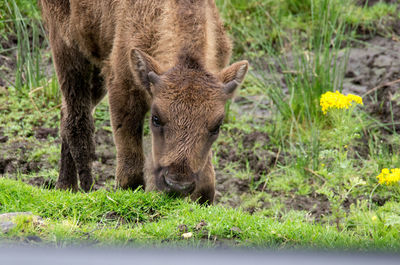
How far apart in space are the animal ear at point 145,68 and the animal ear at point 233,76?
560mm

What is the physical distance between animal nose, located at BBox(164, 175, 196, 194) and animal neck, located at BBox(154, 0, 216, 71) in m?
1.05

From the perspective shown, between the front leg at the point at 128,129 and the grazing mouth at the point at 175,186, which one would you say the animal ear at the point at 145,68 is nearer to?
the front leg at the point at 128,129

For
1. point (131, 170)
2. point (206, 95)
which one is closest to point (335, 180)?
point (206, 95)

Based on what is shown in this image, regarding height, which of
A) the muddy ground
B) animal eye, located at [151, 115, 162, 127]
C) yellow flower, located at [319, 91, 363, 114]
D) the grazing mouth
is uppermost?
yellow flower, located at [319, 91, 363, 114]

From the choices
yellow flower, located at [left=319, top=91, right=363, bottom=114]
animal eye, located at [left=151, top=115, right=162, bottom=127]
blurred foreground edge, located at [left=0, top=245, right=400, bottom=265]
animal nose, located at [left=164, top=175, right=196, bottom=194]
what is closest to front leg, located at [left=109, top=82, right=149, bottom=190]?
animal eye, located at [left=151, top=115, right=162, bottom=127]

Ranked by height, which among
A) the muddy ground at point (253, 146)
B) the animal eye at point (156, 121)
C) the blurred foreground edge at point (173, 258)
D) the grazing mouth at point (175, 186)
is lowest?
the muddy ground at point (253, 146)

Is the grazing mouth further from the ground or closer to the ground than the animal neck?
closer to the ground

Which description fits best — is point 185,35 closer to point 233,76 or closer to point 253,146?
point 233,76

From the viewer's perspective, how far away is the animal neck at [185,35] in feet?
16.0

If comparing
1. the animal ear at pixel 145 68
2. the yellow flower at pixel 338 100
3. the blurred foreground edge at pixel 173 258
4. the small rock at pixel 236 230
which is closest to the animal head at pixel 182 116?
the animal ear at pixel 145 68

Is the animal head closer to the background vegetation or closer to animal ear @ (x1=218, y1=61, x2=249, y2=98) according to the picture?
animal ear @ (x1=218, y1=61, x2=249, y2=98)

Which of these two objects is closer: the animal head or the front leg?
the animal head

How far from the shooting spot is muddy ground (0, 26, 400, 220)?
673cm

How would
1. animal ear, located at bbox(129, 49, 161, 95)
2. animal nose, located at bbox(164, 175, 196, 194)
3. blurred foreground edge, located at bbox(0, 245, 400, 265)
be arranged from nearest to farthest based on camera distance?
1. blurred foreground edge, located at bbox(0, 245, 400, 265)
2. animal nose, located at bbox(164, 175, 196, 194)
3. animal ear, located at bbox(129, 49, 161, 95)
